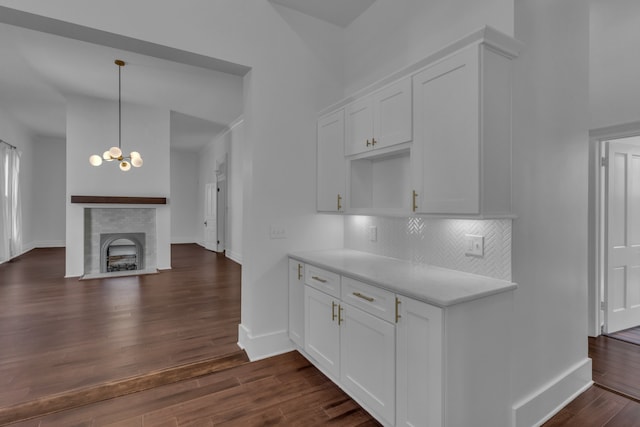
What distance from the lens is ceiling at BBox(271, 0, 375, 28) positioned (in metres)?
2.99

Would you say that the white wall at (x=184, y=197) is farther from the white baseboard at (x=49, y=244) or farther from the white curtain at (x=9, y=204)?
the white curtain at (x=9, y=204)

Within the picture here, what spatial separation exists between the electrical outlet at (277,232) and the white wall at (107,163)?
4.47 m

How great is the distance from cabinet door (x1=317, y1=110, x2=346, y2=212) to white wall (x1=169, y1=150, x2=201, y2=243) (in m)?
9.07

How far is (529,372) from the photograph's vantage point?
2.03m

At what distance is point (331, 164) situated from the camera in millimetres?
2980

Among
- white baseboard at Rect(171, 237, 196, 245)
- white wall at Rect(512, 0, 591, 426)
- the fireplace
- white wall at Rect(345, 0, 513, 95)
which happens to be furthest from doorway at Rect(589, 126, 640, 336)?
white baseboard at Rect(171, 237, 196, 245)

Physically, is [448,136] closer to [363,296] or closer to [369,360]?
[363,296]

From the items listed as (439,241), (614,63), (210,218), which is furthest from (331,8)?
(210,218)

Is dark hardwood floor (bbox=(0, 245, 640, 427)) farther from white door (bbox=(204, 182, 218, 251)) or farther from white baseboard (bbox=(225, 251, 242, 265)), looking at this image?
white door (bbox=(204, 182, 218, 251))

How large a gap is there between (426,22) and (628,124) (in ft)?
7.54

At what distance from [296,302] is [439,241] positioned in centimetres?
137

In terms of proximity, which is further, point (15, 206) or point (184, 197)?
point (184, 197)

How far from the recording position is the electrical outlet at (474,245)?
204cm

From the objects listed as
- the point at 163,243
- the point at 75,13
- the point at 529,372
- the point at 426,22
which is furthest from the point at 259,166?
the point at 163,243
